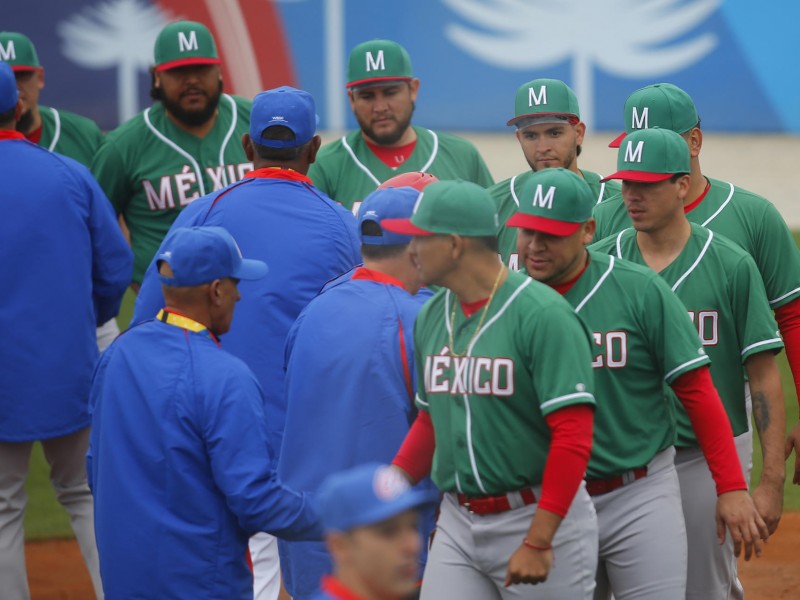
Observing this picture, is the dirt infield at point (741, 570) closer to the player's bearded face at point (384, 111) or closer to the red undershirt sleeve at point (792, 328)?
the red undershirt sleeve at point (792, 328)

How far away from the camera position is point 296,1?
15703 millimetres

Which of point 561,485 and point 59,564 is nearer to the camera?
point 561,485

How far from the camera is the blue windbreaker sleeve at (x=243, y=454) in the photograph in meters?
3.60

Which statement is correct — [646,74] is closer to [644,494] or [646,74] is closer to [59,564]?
[59,564]

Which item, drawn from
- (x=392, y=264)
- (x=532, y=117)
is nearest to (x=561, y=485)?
(x=392, y=264)

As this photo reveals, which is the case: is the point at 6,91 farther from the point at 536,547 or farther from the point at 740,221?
the point at 536,547

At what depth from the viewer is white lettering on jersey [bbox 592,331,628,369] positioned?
4.01 metres

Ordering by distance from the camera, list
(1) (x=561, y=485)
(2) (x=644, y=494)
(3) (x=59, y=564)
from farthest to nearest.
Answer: (3) (x=59, y=564) < (2) (x=644, y=494) < (1) (x=561, y=485)

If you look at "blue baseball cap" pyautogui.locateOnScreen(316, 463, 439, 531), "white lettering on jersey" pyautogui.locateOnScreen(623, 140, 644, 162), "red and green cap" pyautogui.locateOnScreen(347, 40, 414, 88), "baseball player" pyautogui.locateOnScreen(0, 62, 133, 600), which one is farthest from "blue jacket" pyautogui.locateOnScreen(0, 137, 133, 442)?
"blue baseball cap" pyautogui.locateOnScreen(316, 463, 439, 531)

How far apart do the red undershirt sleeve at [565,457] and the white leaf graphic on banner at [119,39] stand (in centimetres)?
1242

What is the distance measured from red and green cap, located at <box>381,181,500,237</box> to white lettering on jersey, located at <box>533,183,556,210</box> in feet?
0.93

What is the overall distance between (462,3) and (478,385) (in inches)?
501

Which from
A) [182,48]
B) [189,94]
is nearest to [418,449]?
[189,94]

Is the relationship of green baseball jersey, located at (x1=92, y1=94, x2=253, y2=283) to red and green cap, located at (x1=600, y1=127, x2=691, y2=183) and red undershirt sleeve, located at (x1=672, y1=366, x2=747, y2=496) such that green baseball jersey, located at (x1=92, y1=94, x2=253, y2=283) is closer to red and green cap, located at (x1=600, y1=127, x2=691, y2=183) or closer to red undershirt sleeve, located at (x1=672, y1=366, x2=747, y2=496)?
red and green cap, located at (x1=600, y1=127, x2=691, y2=183)
